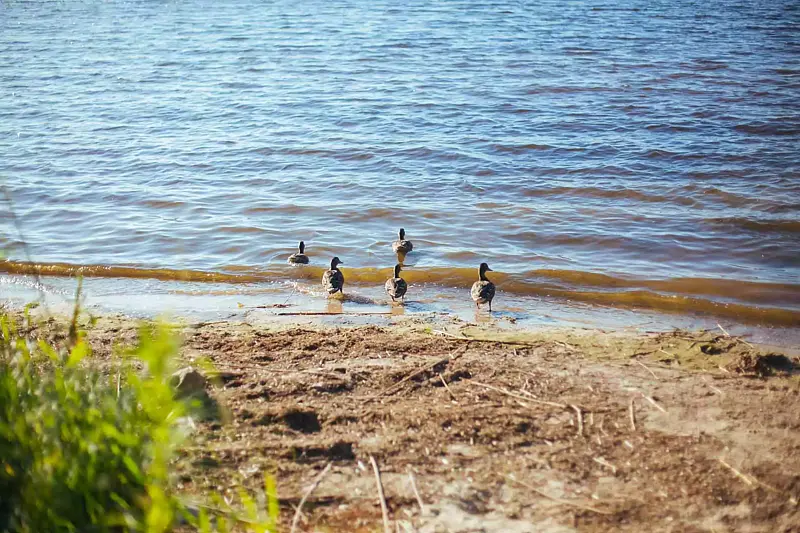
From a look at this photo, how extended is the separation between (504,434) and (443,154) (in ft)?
33.9

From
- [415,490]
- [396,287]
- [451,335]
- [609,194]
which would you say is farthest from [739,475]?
[609,194]

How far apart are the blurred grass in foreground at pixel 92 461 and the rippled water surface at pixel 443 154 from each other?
628cm

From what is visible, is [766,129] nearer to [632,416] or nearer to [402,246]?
[402,246]

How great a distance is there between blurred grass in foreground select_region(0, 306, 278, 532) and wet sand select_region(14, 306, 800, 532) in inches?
21.9

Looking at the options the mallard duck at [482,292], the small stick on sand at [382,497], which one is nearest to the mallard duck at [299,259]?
the mallard duck at [482,292]

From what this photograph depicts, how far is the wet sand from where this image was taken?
394 cm

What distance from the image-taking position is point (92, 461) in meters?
3.21

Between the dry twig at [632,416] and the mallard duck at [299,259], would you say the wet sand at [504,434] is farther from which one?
the mallard duck at [299,259]

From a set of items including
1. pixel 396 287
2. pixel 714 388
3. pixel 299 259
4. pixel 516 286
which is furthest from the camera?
pixel 299 259

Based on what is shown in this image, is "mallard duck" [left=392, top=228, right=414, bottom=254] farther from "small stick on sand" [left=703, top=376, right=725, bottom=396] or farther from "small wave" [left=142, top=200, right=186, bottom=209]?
"small stick on sand" [left=703, top=376, right=725, bottom=396]

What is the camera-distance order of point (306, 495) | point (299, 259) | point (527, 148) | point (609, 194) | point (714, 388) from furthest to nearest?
point (527, 148), point (609, 194), point (299, 259), point (714, 388), point (306, 495)

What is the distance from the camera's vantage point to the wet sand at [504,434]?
12.9 feet

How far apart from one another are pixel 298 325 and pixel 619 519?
4265mm

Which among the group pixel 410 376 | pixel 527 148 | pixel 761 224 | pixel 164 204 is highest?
pixel 527 148
